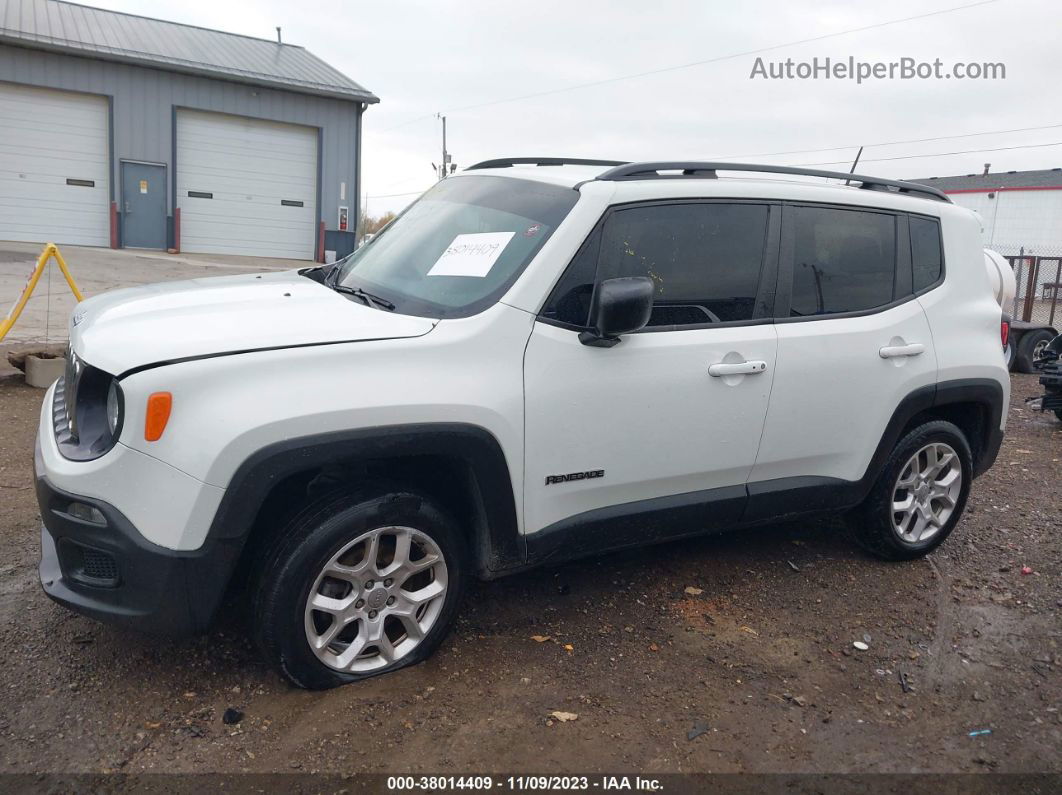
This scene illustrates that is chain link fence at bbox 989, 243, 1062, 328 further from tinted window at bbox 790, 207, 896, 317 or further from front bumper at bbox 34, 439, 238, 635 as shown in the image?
front bumper at bbox 34, 439, 238, 635

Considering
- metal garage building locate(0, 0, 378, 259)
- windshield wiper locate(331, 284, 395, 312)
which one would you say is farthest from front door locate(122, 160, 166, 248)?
windshield wiper locate(331, 284, 395, 312)

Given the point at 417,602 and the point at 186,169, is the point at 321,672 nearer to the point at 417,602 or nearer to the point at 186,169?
the point at 417,602

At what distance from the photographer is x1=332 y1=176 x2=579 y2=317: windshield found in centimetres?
342

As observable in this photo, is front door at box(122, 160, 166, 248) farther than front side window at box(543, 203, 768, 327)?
Yes

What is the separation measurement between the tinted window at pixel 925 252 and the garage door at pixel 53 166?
20.4 meters

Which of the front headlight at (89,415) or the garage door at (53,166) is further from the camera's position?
the garage door at (53,166)

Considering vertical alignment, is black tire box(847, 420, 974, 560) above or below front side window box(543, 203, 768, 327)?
below

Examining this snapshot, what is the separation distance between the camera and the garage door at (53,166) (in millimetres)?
19594

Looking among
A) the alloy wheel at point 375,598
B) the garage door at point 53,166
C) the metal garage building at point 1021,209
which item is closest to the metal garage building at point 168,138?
Result: the garage door at point 53,166

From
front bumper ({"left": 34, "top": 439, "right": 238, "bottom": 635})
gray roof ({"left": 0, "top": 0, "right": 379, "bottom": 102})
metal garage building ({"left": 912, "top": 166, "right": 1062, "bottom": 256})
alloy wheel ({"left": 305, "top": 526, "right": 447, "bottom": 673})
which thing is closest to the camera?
front bumper ({"left": 34, "top": 439, "right": 238, "bottom": 635})

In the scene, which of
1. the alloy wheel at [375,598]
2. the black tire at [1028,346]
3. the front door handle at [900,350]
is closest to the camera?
the alloy wheel at [375,598]

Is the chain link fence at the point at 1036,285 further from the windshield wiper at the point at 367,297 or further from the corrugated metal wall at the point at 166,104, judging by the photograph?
the corrugated metal wall at the point at 166,104

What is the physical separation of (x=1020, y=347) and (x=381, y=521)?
11.2 m

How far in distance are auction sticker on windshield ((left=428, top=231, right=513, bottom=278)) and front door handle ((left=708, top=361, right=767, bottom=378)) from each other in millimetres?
987
